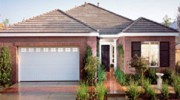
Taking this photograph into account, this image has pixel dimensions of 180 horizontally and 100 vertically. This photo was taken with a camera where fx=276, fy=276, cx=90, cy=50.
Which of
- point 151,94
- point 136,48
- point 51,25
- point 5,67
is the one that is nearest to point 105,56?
point 136,48

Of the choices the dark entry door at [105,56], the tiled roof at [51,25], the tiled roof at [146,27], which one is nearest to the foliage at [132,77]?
the tiled roof at [146,27]

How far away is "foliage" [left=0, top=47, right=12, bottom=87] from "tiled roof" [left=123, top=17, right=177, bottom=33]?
8357 mm

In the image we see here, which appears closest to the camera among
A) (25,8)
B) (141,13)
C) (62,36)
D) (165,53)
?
(62,36)

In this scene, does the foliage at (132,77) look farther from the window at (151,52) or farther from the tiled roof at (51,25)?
the tiled roof at (51,25)

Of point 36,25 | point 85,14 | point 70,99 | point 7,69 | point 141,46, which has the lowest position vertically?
point 70,99

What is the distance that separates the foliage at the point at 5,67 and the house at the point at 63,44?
80 centimetres

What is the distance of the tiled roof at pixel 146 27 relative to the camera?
19781 mm

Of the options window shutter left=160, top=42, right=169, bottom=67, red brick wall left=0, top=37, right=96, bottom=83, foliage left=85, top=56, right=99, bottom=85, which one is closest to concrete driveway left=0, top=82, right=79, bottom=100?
foliage left=85, top=56, right=99, bottom=85

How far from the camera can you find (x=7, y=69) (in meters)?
17.5

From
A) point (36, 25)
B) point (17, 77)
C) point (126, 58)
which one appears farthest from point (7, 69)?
point (126, 58)

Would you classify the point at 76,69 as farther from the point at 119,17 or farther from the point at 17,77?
the point at 119,17

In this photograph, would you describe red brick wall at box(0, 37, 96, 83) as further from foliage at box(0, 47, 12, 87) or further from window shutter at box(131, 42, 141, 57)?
window shutter at box(131, 42, 141, 57)

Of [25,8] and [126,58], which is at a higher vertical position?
[25,8]

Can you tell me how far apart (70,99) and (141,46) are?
8.80 m
